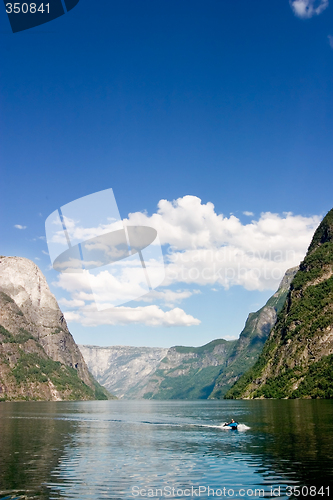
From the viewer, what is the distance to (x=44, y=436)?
66.8 metres

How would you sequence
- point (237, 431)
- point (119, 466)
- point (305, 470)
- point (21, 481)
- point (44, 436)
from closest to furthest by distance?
point (21, 481), point (305, 470), point (119, 466), point (44, 436), point (237, 431)

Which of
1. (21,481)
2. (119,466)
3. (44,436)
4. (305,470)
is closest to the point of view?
(21,481)

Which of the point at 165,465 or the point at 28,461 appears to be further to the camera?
the point at 28,461

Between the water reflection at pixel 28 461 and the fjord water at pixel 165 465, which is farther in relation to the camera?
the water reflection at pixel 28 461

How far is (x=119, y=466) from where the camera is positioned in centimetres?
4194

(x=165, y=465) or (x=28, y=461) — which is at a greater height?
(x=28, y=461)

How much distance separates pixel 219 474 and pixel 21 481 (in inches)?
648

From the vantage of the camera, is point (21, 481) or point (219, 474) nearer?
point (21, 481)

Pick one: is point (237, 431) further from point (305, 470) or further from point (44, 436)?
point (305, 470)

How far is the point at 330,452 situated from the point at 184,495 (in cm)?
2080

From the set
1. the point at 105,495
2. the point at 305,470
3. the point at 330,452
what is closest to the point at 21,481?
the point at 105,495

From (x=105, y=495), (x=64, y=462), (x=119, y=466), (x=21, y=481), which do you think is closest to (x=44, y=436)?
(x=64, y=462)

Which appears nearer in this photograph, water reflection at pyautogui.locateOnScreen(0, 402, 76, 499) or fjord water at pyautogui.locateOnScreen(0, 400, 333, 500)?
fjord water at pyautogui.locateOnScreen(0, 400, 333, 500)

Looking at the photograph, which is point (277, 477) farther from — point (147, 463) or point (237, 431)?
point (237, 431)
